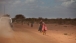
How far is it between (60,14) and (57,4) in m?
0.72

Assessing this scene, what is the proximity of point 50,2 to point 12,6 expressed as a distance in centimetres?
270

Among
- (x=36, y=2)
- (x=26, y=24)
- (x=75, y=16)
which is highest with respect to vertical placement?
(x=36, y=2)

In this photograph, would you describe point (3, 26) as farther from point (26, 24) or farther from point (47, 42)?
point (26, 24)

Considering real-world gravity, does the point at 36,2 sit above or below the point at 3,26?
above

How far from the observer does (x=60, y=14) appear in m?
14.1

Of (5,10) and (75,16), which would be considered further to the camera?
(75,16)

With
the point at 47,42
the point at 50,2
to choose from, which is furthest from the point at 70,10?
the point at 47,42

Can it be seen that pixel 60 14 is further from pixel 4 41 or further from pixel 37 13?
pixel 4 41

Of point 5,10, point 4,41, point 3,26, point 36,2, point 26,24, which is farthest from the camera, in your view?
point 26,24

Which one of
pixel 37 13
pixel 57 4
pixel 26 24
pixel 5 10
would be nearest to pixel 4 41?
pixel 5 10

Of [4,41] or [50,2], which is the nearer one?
[4,41]

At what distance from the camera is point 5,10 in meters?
11.9

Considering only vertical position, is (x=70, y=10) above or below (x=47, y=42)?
above

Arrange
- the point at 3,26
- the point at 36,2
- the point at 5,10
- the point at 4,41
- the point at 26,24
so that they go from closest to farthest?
the point at 4,41 < the point at 5,10 < the point at 36,2 < the point at 3,26 < the point at 26,24
